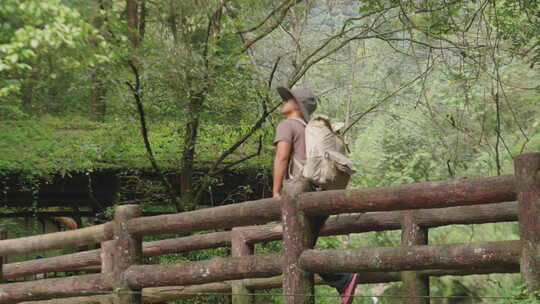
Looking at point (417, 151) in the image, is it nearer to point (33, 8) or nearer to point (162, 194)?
point (162, 194)

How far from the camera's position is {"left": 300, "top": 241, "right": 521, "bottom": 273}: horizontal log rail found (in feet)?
15.9

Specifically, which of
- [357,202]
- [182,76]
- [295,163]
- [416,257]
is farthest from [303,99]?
[182,76]

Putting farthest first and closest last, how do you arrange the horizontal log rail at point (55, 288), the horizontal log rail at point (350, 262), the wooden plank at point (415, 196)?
1. the horizontal log rail at point (55, 288)
2. the horizontal log rail at point (350, 262)
3. the wooden plank at point (415, 196)

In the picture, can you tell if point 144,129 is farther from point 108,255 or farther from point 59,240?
point 108,255

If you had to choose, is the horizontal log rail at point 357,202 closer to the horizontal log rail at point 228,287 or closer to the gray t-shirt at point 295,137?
the gray t-shirt at point 295,137

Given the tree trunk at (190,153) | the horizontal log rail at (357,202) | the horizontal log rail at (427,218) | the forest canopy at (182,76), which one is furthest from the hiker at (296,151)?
the tree trunk at (190,153)

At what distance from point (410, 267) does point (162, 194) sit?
8.48 m

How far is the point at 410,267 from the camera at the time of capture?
5.28 metres

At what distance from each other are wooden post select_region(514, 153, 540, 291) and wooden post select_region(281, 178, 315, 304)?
1.72 metres

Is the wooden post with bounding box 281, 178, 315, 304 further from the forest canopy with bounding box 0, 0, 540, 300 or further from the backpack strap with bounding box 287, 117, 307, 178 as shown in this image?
the forest canopy with bounding box 0, 0, 540, 300

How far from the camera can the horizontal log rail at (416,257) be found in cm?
486

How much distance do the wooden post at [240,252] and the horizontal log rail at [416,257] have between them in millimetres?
2628

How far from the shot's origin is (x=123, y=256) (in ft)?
22.8

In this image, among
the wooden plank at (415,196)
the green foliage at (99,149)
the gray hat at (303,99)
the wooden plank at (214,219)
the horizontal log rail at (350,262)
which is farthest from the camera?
the green foliage at (99,149)
